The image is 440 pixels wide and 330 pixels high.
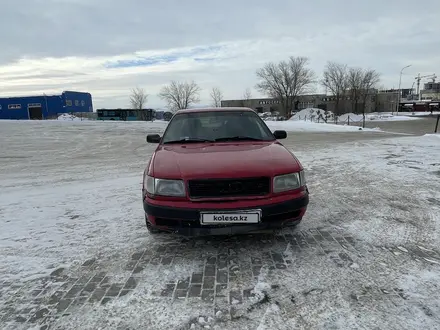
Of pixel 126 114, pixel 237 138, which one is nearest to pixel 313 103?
pixel 126 114

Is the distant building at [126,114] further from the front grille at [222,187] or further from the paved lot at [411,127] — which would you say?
the front grille at [222,187]

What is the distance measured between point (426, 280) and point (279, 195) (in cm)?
153

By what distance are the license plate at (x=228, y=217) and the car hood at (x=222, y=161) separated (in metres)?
0.37

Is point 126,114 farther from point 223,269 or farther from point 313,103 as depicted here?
point 313,103

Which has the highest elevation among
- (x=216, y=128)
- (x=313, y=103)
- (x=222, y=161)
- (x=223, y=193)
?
(x=313, y=103)

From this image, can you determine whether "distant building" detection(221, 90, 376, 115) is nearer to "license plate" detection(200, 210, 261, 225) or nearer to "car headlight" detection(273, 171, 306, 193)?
"car headlight" detection(273, 171, 306, 193)

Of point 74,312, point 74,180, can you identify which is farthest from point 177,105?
point 74,312

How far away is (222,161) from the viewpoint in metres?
3.38

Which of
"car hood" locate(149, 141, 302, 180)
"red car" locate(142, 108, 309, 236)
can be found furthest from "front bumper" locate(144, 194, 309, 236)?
"car hood" locate(149, 141, 302, 180)

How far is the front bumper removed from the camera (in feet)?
10.4

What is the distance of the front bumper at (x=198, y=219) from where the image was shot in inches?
124

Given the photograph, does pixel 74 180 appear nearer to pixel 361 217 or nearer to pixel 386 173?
pixel 361 217

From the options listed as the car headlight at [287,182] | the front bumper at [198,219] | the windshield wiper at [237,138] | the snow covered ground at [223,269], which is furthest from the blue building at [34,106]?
the car headlight at [287,182]

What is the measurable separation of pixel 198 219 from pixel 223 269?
1.86ft
